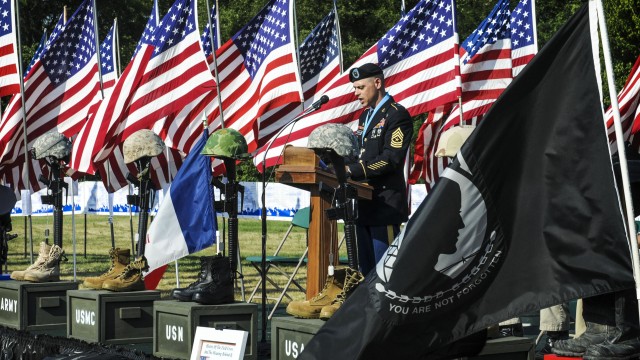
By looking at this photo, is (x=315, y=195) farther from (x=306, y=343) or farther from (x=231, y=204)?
(x=306, y=343)

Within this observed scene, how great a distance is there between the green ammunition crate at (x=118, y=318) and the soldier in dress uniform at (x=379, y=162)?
1656 mm

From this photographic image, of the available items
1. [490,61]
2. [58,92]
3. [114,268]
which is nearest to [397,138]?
[114,268]

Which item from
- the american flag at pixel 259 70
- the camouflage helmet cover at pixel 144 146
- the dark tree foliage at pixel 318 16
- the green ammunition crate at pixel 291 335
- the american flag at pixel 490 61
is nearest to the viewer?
the green ammunition crate at pixel 291 335

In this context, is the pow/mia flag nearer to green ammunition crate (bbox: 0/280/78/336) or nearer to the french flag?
the french flag

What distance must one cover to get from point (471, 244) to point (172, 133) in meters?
9.71

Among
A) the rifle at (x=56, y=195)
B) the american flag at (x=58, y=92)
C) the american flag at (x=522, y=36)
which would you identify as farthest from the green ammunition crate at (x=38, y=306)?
the american flag at (x=522, y=36)

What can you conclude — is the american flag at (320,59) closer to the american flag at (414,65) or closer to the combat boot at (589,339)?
the american flag at (414,65)

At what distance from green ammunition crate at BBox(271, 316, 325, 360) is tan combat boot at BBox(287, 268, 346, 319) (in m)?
0.08

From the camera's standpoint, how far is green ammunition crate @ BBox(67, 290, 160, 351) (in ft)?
24.9

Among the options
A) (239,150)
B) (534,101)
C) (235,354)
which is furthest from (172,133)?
(534,101)

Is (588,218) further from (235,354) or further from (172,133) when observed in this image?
(172,133)

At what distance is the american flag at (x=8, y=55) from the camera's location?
39.9ft

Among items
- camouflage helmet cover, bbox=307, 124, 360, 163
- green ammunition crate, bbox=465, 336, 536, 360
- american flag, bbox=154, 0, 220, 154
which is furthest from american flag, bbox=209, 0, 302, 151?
green ammunition crate, bbox=465, 336, 536, 360

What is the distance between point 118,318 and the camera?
768 cm
